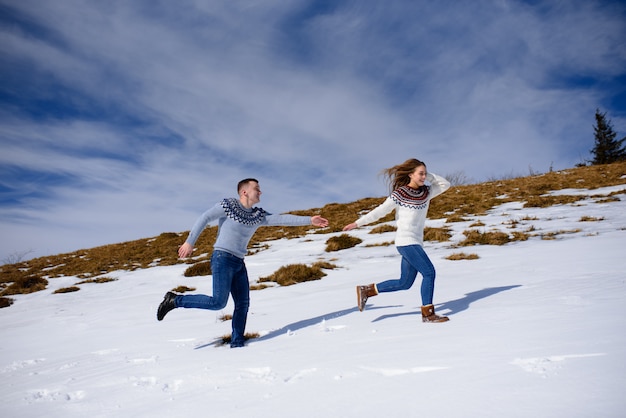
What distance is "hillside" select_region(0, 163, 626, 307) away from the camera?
13.2m

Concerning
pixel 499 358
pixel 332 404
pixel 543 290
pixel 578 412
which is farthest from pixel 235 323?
pixel 543 290

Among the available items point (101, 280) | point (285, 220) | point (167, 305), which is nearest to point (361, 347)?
point (285, 220)

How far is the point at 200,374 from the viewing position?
2.98 meters

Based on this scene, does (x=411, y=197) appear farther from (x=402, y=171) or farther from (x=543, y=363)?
(x=543, y=363)

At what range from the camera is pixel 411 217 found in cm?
416

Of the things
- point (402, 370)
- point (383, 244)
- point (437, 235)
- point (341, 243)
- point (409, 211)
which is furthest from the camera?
point (341, 243)

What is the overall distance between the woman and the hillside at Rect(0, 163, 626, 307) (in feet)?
22.0

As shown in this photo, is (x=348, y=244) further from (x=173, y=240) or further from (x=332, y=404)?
(x=173, y=240)

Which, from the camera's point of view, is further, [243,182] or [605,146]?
[605,146]

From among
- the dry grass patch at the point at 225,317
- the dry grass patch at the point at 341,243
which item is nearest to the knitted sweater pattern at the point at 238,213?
the dry grass patch at the point at 225,317

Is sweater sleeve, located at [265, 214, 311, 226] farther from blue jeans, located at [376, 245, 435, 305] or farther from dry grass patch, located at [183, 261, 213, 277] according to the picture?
dry grass patch, located at [183, 261, 213, 277]

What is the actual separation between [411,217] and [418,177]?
1.69 ft

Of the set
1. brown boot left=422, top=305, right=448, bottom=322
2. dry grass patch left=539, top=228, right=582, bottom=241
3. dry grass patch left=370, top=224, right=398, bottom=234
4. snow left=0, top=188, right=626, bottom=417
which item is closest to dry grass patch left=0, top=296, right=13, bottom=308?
snow left=0, top=188, right=626, bottom=417

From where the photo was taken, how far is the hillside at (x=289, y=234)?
519 inches
